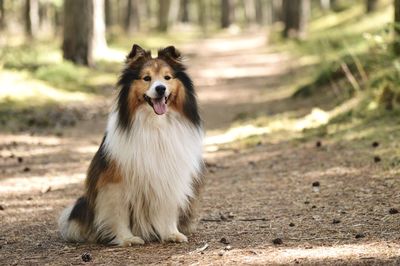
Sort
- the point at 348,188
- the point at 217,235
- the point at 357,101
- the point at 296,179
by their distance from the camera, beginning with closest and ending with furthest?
the point at 217,235
the point at 348,188
the point at 296,179
the point at 357,101

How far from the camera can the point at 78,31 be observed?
58.5 feet

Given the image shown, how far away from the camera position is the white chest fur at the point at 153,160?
532 cm

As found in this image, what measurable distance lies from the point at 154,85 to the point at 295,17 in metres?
22.0

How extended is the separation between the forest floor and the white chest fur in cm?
33

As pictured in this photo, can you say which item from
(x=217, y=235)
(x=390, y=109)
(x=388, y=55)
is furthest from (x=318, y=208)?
(x=388, y=55)

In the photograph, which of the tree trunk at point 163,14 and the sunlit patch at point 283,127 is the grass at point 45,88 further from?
the tree trunk at point 163,14

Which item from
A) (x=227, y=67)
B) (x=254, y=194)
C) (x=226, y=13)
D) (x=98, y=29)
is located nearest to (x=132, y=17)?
(x=227, y=67)

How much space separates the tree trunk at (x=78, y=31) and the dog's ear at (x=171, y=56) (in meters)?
12.6

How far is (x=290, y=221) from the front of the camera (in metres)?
6.07

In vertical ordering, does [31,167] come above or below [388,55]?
below

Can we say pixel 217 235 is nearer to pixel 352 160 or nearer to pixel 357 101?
pixel 352 160

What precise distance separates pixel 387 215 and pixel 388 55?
6.29 m

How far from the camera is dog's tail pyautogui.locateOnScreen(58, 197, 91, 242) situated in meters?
5.69

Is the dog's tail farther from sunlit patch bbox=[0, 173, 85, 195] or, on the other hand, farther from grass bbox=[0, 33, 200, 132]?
grass bbox=[0, 33, 200, 132]
